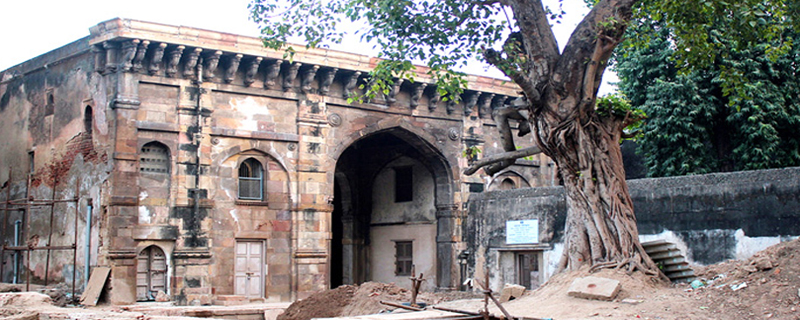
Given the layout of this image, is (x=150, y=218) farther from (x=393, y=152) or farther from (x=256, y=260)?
(x=393, y=152)

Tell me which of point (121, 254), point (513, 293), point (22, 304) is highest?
point (121, 254)

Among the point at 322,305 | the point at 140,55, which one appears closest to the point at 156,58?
the point at 140,55

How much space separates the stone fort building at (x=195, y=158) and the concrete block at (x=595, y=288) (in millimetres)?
9118

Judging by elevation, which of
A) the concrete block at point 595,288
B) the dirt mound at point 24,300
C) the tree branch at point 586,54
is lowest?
the dirt mound at point 24,300

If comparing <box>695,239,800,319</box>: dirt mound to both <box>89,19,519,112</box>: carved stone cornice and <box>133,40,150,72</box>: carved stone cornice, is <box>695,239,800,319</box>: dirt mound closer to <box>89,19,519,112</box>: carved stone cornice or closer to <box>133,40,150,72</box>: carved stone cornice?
<box>89,19,519,112</box>: carved stone cornice

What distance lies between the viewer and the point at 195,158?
1792cm

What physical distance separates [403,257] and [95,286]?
9027mm

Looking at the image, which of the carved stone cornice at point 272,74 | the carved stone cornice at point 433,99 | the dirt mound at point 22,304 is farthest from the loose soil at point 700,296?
the carved stone cornice at point 433,99

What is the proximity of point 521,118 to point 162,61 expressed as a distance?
826 cm

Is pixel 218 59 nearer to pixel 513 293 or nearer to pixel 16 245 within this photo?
pixel 16 245

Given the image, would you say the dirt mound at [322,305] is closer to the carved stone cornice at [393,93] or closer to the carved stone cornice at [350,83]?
the carved stone cornice at [350,83]

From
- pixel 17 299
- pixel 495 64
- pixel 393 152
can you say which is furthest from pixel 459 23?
pixel 393 152

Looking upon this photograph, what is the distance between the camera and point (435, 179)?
2217cm

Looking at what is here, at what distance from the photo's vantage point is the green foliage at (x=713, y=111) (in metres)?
19.1
